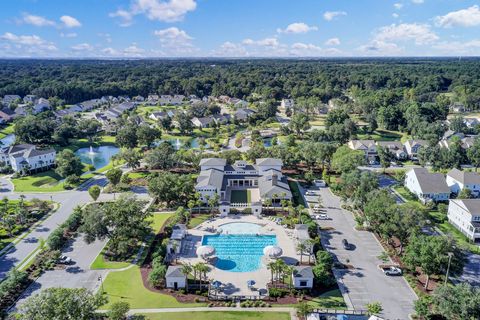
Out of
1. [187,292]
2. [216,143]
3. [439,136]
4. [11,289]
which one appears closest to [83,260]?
[11,289]

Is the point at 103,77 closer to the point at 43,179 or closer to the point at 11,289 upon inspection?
the point at 43,179

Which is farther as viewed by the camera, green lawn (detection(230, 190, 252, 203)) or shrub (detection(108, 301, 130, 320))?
green lawn (detection(230, 190, 252, 203))

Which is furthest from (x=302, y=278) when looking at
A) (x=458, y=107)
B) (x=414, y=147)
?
(x=458, y=107)

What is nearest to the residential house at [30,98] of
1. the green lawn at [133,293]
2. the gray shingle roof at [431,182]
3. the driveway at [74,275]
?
the driveway at [74,275]

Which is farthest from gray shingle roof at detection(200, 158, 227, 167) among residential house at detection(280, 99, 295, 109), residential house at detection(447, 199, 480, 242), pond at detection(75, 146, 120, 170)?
residential house at detection(280, 99, 295, 109)

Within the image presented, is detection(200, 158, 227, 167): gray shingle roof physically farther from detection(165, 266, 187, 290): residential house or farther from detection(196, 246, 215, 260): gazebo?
detection(165, 266, 187, 290): residential house

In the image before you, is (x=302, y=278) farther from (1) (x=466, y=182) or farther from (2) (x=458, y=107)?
(2) (x=458, y=107)
